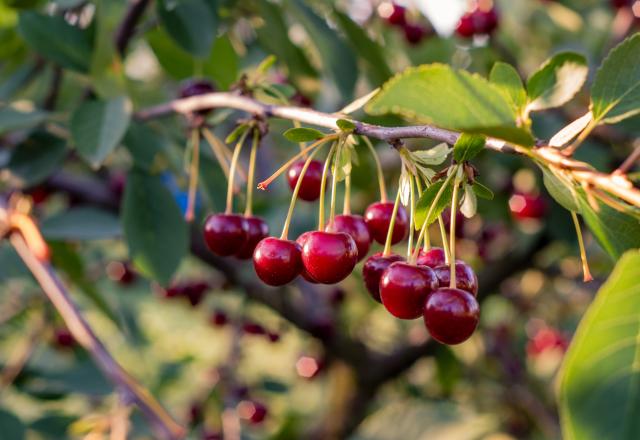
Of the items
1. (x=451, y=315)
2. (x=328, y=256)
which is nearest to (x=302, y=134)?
(x=328, y=256)

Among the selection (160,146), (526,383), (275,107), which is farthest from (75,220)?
(526,383)

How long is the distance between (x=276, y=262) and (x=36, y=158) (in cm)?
72

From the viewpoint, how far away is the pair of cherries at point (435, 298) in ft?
2.23

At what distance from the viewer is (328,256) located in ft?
2.48

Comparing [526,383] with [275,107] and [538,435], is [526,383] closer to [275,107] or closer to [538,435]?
[538,435]

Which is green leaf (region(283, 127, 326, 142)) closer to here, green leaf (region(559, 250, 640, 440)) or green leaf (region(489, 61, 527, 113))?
green leaf (region(489, 61, 527, 113))

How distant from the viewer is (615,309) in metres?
0.50

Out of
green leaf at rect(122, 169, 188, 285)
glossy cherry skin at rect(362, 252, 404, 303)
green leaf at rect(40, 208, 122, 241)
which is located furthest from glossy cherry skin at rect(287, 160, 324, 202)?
green leaf at rect(40, 208, 122, 241)

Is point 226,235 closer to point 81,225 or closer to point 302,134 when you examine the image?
point 302,134

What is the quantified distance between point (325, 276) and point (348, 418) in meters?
1.75

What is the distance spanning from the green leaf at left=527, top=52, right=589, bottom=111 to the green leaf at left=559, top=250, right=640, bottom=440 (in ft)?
0.83

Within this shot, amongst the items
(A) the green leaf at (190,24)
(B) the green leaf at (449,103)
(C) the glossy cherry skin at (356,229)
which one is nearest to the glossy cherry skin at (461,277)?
(C) the glossy cherry skin at (356,229)

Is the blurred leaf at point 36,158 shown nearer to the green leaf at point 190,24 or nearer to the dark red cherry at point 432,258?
the green leaf at point 190,24

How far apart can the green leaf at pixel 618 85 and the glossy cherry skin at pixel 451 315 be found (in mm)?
208
